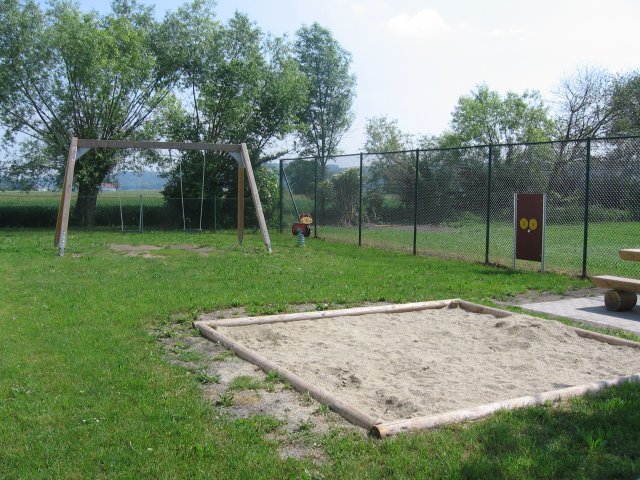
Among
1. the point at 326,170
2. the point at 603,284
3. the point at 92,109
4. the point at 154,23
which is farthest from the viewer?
the point at 154,23

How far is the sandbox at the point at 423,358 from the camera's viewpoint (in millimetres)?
4615

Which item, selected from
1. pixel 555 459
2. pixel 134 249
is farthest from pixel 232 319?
pixel 134 249

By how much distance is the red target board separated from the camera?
11.7m

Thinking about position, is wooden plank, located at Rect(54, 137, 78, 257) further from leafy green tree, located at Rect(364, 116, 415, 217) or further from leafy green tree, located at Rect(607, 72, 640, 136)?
leafy green tree, located at Rect(607, 72, 640, 136)

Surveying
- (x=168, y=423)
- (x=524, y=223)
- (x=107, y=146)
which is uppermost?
(x=107, y=146)

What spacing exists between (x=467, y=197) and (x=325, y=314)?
1073cm

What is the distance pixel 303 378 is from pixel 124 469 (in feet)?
6.34

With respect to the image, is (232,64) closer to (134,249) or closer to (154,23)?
(154,23)

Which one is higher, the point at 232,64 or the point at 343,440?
the point at 232,64

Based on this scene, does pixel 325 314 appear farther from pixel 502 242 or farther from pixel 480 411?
pixel 502 242

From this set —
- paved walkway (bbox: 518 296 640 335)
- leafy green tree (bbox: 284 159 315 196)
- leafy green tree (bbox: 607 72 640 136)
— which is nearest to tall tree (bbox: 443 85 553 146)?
leafy green tree (bbox: 607 72 640 136)

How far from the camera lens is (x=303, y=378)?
525 centimetres

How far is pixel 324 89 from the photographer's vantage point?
137ft

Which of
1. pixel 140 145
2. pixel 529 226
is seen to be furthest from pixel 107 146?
pixel 529 226
